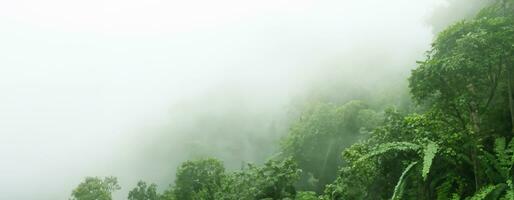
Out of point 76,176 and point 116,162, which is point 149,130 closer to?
point 116,162

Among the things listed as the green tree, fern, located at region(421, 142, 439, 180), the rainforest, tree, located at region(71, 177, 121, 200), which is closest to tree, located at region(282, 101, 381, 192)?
the rainforest

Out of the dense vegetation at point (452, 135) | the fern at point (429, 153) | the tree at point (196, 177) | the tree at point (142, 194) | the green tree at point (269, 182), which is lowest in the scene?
the fern at point (429, 153)

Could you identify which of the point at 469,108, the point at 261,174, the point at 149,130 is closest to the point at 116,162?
the point at 149,130

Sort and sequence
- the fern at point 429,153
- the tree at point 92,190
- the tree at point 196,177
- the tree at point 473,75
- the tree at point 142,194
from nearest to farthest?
the fern at point 429,153, the tree at point 473,75, the tree at point 196,177, the tree at point 142,194, the tree at point 92,190

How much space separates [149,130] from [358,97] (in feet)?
234

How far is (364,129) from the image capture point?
33031 mm

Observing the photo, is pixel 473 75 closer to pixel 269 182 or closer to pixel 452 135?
pixel 452 135

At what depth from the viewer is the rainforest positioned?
13.0m

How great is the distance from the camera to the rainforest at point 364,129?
42.5 ft

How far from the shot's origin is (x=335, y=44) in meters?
96.4

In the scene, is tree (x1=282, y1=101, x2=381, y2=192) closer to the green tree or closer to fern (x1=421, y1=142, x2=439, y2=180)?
the green tree

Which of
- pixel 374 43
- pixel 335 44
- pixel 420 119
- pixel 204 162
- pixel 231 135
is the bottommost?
pixel 420 119

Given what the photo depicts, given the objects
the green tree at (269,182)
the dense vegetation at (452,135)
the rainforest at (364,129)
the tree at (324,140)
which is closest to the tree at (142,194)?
the rainforest at (364,129)

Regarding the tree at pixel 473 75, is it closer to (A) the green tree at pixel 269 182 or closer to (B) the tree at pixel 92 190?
(A) the green tree at pixel 269 182
